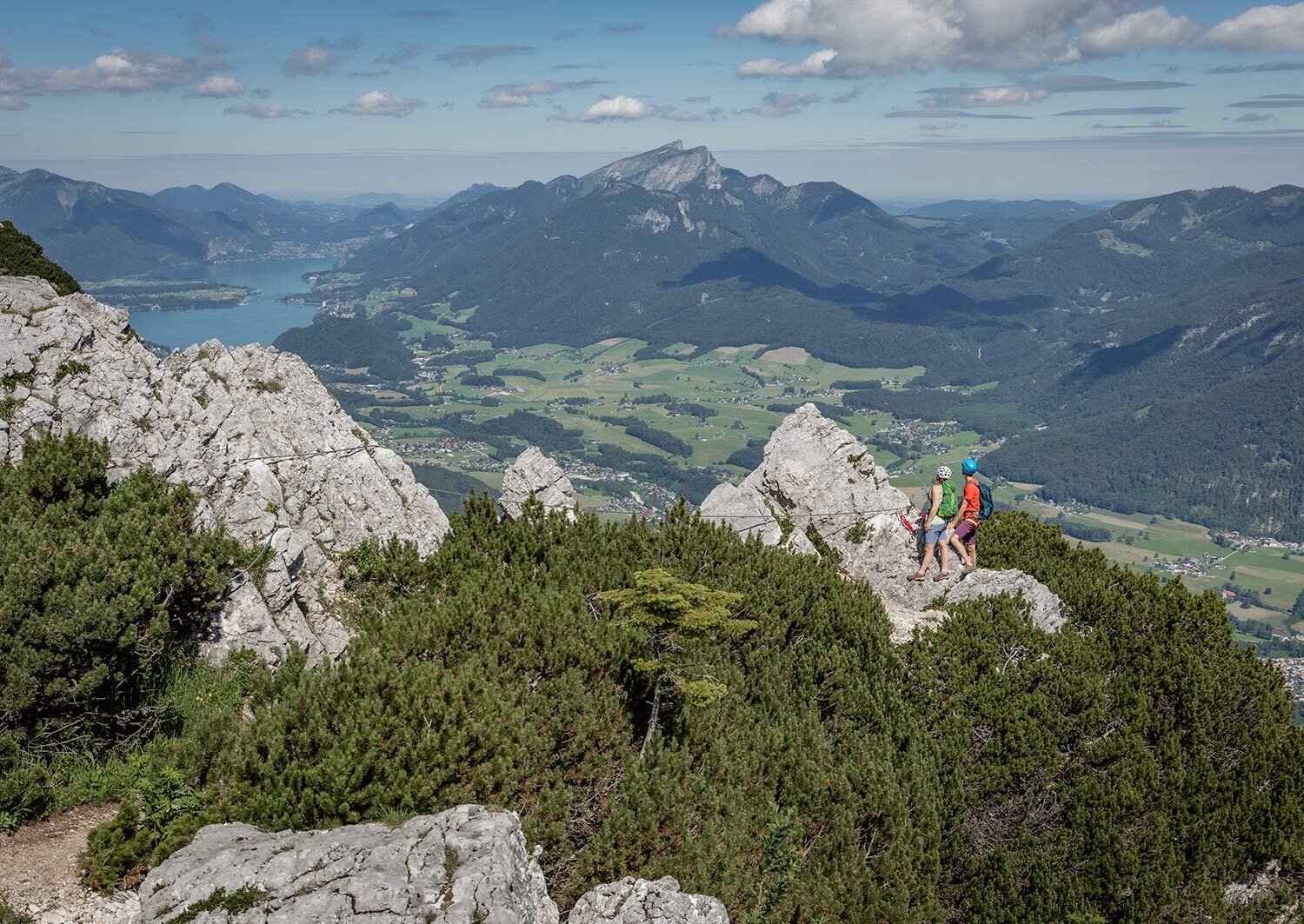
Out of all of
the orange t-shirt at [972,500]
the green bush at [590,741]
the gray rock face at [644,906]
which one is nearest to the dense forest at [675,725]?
the green bush at [590,741]

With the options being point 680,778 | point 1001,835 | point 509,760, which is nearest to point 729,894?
point 680,778

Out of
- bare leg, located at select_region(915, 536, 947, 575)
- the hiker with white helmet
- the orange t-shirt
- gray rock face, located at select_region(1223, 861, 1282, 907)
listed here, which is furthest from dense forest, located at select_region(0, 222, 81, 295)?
gray rock face, located at select_region(1223, 861, 1282, 907)

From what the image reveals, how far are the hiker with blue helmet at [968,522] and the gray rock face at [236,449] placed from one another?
16010 mm

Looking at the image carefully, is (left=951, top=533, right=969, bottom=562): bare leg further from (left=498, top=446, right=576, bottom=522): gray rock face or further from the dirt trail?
the dirt trail

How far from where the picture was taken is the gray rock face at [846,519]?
2328 centimetres

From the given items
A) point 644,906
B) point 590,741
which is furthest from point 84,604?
point 644,906

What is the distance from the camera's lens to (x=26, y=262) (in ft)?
129

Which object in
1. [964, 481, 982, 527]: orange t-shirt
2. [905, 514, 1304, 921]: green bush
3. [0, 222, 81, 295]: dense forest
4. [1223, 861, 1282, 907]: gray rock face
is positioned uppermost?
[0, 222, 81, 295]: dense forest

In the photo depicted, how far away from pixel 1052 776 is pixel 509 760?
12682 mm

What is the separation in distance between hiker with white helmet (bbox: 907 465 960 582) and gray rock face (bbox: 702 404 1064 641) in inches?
25.7

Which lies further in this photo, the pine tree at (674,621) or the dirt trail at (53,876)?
the pine tree at (674,621)

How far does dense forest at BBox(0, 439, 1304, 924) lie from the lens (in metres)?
11.3

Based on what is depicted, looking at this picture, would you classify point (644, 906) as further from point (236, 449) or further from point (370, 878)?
point (236, 449)

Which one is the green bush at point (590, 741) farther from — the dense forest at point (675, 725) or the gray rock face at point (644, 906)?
the gray rock face at point (644, 906)
